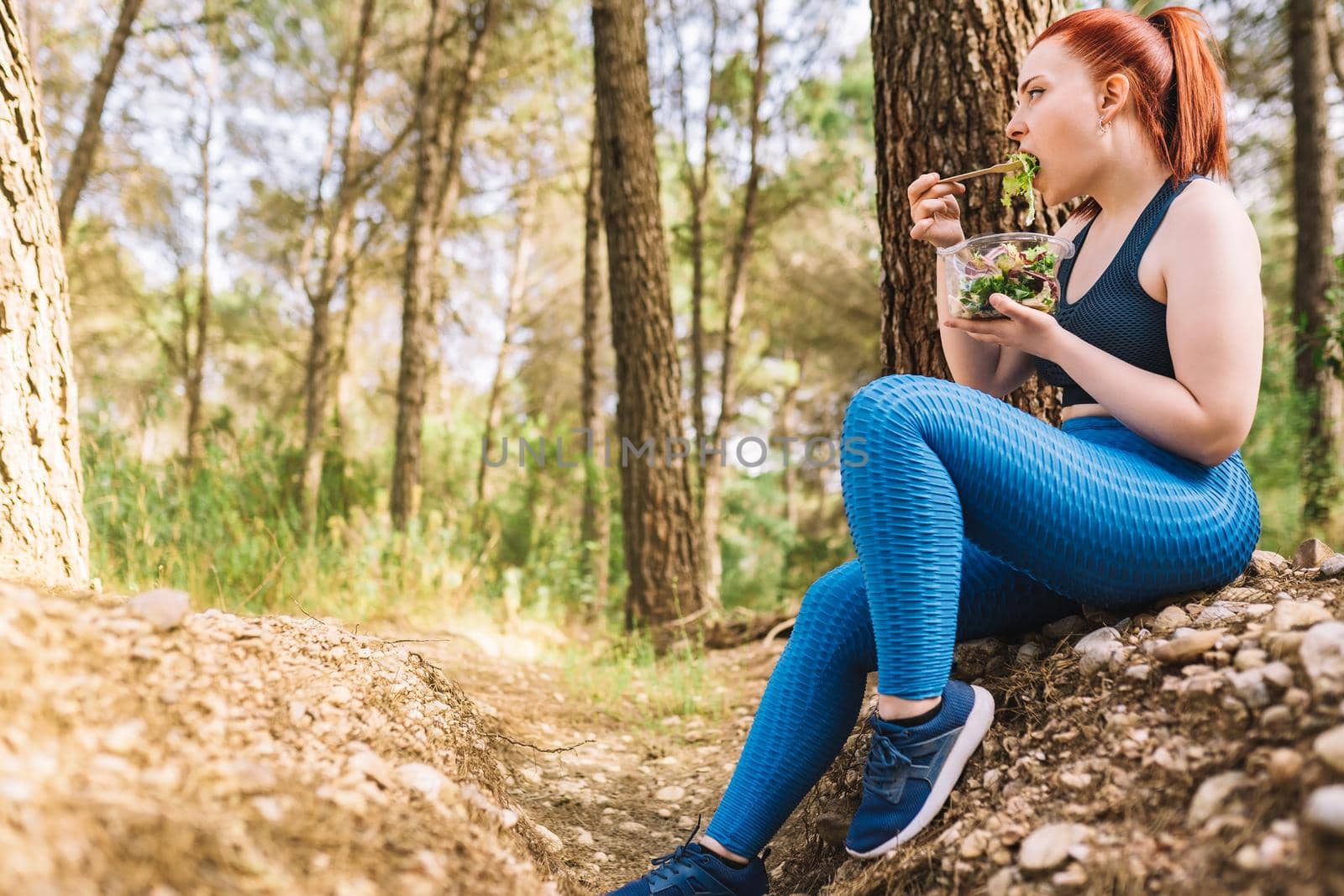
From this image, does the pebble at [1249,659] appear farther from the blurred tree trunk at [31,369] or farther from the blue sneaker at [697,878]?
the blurred tree trunk at [31,369]


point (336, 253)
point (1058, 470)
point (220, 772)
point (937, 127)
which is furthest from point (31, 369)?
point (336, 253)

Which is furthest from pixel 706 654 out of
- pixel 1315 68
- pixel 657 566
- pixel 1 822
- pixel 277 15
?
pixel 277 15

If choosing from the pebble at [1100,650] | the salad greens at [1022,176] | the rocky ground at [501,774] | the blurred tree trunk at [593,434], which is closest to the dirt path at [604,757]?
the rocky ground at [501,774]

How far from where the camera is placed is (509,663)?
320 cm

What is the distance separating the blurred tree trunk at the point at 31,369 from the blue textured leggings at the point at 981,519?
1586 millimetres

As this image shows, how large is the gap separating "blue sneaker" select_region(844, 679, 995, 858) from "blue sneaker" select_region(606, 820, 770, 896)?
17 centimetres

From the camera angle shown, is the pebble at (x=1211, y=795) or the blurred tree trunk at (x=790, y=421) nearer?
the pebble at (x=1211, y=795)

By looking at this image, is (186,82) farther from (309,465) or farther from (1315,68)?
(1315,68)

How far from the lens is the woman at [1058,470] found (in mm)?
1271

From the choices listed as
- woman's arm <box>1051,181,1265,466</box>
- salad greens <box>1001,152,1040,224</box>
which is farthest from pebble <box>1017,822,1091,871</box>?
salad greens <box>1001,152,1040,224</box>

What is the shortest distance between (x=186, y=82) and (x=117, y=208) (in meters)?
1.65

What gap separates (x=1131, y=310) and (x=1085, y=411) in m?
0.19

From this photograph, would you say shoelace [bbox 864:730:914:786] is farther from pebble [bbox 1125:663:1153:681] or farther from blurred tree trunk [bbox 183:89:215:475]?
blurred tree trunk [bbox 183:89:215:475]

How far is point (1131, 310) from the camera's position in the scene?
55.1 inches
